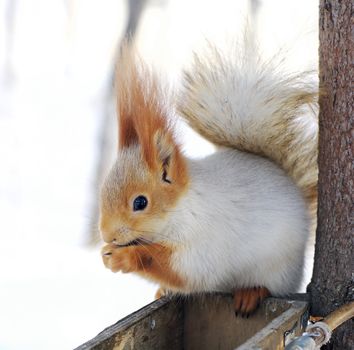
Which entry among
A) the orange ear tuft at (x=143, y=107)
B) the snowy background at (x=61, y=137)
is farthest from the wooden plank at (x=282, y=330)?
the snowy background at (x=61, y=137)

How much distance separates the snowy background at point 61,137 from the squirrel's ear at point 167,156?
1301 mm

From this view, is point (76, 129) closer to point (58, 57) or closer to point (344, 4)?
point (58, 57)

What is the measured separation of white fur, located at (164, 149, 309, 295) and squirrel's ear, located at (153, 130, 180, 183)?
0.17 ft

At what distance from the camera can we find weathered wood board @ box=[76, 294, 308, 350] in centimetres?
132

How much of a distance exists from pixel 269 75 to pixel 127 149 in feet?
1.05

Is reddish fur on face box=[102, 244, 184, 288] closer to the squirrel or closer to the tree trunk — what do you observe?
the squirrel

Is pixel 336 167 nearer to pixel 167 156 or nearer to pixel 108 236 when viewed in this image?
pixel 167 156

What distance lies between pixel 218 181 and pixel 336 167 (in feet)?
0.71

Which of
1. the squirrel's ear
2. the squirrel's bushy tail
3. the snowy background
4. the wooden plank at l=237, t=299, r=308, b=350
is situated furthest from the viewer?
the snowy background

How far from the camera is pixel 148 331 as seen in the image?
1425 mm

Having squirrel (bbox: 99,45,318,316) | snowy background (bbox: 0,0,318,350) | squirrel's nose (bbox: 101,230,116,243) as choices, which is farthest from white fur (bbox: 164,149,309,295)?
snowy background (bbox: 0,0,318,350)

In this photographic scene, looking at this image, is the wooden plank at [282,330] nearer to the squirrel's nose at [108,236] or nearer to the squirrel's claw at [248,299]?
the squirrel's claw at [248,299]

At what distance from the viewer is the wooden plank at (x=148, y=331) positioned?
130 centimetres

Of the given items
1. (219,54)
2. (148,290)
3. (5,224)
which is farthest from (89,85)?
(219,54)
